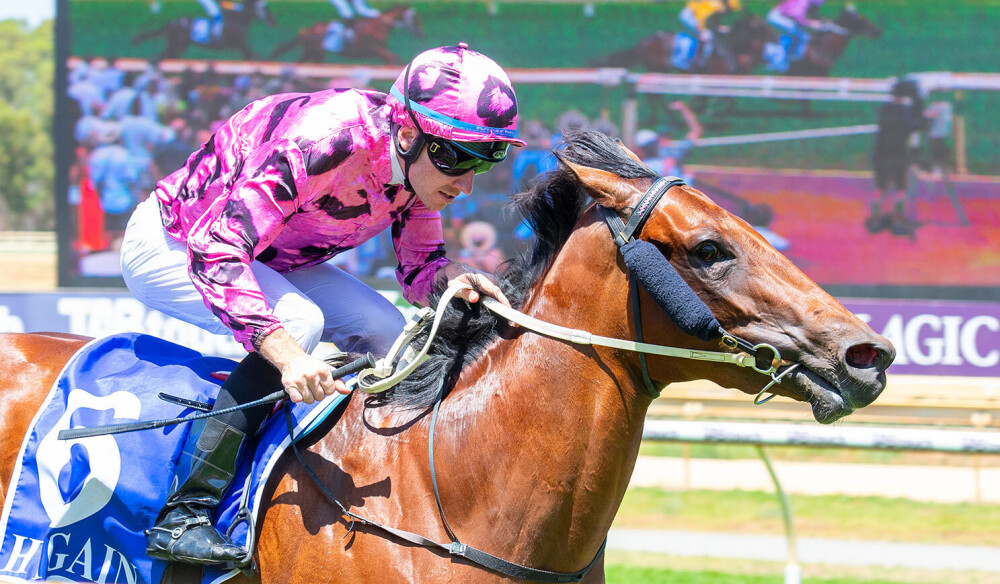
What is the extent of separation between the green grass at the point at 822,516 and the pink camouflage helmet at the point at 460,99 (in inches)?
182

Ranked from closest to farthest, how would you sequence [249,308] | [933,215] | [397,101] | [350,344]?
[249,308] < [397,101] < [350,344] < [933,215]

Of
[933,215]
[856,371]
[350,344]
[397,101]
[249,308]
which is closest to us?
[856,371]

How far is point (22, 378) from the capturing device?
2.98 meters

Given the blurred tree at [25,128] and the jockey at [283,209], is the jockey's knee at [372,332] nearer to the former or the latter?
the jockey at [283,209]

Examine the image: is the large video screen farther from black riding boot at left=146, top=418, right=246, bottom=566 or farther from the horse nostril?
the horse nostril

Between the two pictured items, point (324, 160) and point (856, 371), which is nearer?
point (856, 371)

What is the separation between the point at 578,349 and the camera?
7.97ft

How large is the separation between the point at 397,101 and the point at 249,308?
2.23ft

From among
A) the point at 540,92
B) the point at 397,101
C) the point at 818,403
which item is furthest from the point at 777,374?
the point at 540,92

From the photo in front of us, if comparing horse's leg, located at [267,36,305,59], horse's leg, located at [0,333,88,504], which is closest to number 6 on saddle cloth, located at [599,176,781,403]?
horse's leg, located at [0,333,88,504]

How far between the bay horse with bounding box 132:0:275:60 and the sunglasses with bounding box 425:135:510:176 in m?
Answer: 7.80

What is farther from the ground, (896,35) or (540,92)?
(896,35)

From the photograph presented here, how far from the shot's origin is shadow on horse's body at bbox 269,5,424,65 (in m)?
9.56

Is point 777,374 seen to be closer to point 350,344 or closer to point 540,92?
point 350,344
